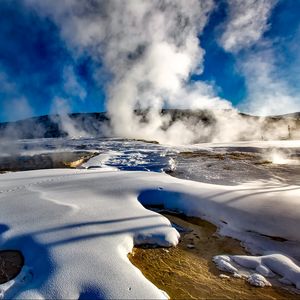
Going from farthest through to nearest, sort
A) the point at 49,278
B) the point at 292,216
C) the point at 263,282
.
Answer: the point at 292,216
the point at 263,282
the point at 49,278

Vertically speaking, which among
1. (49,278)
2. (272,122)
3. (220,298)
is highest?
(272,122)

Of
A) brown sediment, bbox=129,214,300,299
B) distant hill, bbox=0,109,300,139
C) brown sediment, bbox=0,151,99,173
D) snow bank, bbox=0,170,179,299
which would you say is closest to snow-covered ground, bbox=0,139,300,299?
snow bank, bbox=0,170,179,299

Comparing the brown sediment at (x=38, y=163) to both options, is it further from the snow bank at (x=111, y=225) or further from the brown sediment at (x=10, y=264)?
the brown sediment at (x=10, y=264)

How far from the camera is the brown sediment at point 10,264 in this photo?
3.22 metres

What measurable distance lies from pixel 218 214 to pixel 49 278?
3171 mm

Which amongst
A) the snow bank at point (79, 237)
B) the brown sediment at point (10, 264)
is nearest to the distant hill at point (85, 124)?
the snow bank at point (79, 237)

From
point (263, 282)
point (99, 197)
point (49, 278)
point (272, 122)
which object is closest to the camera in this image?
point (49, 278)

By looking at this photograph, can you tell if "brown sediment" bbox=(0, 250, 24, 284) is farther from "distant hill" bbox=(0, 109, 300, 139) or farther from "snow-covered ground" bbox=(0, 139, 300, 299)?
"distant hill" bbox=(0, 109, 300, 139)

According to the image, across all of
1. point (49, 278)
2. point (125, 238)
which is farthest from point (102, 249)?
point (49, 278)

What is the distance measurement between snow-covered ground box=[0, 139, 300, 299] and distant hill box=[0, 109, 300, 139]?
35871 millimetres

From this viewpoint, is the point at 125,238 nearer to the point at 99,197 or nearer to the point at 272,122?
the point at 99,197

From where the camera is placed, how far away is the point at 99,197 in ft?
18.5

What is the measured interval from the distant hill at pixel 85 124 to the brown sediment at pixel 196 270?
124 feet

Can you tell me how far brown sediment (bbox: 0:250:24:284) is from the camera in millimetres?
3219
